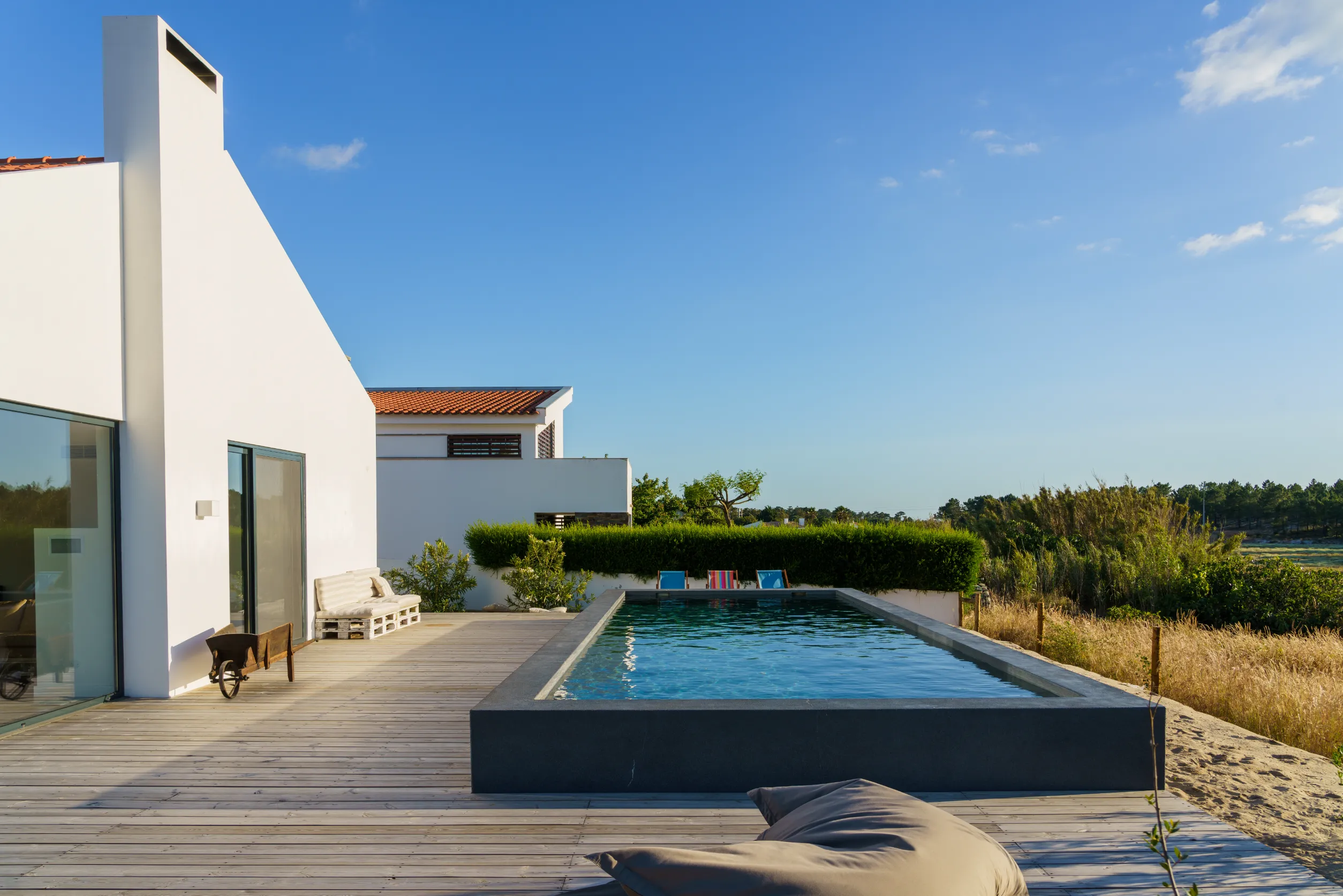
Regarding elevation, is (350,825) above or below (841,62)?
Answer: below

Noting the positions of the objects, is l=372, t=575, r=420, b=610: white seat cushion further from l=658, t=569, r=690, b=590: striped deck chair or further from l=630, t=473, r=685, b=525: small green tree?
l=630, t=473, r=685, b=525: small green tree

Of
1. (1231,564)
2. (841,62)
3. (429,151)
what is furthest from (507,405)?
(1231,564)

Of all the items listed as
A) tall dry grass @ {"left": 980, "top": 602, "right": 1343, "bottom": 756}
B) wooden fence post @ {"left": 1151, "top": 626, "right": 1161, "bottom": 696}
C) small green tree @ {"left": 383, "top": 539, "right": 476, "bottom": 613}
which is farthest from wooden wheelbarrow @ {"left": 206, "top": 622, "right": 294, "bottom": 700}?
tall dry grass @ {"left": 980, "top": 602, "right": 1343, "bottom": 756}

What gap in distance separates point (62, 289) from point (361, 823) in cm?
472

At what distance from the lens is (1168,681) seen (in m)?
8.19

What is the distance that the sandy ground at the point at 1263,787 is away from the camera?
4.07 m

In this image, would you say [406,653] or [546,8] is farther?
[546,8]

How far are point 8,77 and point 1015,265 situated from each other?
16.0 meters

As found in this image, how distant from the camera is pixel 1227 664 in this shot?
882 cm

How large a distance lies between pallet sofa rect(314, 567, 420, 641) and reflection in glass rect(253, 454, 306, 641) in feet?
0.96

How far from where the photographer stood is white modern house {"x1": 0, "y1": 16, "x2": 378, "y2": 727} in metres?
5.67

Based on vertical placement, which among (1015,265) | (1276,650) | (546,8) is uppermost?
(546,8)

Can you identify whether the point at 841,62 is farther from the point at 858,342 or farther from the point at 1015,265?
the point at 858,342

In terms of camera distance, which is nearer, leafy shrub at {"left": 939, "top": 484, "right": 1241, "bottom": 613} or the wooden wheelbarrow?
the wooden wheelbarrow
